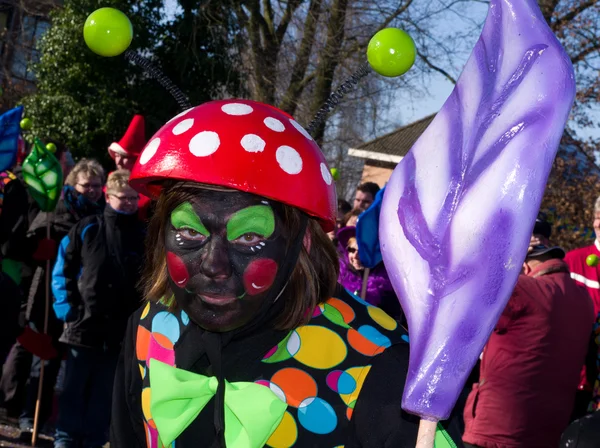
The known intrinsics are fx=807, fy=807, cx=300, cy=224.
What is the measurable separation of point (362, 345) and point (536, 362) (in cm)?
261

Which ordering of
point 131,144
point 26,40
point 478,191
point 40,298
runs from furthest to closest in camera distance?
point 26,40
point 131,144
point 40,298
point 478,191

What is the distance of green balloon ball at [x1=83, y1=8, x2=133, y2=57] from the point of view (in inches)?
75.3

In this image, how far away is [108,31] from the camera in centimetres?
191

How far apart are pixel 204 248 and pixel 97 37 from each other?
1.89 feet

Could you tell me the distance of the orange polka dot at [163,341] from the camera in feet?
6.63

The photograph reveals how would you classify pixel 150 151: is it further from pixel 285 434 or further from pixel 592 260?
pixel 592 260

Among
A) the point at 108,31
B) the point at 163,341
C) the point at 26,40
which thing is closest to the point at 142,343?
the point at 163,341

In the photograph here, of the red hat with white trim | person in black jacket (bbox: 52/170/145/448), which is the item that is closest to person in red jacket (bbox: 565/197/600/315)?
person in black jacket (bbox: 52/170/145/448)

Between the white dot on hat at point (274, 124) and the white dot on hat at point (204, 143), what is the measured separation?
0.13m

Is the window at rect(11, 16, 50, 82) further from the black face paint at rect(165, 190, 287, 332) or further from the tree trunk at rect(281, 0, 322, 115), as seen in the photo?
the black face paint at rect(165, 190, 287, 332)

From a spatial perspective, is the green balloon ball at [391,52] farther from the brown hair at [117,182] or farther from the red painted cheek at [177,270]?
the brown hair at [117,182]

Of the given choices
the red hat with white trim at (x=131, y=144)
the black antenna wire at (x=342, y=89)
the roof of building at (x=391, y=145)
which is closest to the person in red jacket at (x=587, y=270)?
the red hat with white trim at (x=131, y=144)

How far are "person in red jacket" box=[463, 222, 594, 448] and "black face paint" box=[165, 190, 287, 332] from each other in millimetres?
2541

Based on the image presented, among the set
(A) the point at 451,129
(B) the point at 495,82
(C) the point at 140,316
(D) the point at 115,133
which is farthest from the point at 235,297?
(D) the point at 115,133
